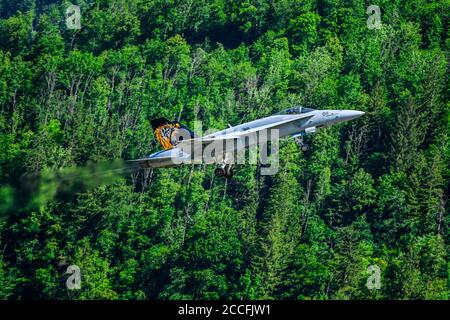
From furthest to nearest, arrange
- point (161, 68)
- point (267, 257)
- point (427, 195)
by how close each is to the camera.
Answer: point (161, 68) < point (427, 195) < point (267, 257)

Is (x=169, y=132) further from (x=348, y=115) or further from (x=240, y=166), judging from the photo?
(x=240, y=166)

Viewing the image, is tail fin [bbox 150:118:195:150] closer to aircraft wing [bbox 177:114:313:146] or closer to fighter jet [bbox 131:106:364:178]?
fighter jet [bbox 131:106:364:178]

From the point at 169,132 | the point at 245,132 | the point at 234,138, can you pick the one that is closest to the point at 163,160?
the point at 234,138

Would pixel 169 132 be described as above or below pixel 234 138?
above

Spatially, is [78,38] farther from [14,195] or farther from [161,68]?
[14,195]

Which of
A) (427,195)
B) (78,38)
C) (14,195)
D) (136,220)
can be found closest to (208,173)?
(136,220)

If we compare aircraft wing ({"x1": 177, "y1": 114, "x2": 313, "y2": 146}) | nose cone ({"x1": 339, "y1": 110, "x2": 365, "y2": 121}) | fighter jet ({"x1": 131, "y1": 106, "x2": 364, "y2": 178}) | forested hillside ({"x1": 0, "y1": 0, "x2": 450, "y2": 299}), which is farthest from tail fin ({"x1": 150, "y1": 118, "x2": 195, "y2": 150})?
forested hillside ({"x1": 0, "y1": 0, "x2": 450, "y2": 299})
